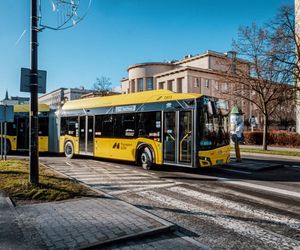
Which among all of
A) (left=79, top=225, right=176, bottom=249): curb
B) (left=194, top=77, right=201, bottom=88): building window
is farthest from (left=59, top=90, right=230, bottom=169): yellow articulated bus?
(left=194, top=77, right=201, bottom=88): building window

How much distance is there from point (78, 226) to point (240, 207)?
361 centimetres

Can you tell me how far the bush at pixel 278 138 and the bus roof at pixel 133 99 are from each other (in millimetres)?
18528

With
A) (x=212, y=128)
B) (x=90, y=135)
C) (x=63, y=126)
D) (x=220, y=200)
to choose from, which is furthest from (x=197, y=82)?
(x=220, y=200)

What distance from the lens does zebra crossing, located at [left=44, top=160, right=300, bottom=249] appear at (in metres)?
5.28

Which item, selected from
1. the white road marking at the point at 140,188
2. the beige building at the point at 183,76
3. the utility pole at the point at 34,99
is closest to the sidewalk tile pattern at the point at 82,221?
the white road marking at the point at 140,188

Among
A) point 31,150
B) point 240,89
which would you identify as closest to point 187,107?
point 31,150

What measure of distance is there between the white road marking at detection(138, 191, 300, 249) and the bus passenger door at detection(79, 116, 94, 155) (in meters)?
9.20

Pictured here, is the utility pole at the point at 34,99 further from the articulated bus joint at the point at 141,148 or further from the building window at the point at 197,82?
the building window at the point at 197,82

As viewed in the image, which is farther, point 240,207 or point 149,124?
point 149,124

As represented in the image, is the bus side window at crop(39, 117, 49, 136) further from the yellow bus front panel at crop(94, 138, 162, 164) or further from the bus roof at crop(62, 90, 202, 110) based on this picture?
the yellow bus front panel at crop(94, 138, 162, 164)

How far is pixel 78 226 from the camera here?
5.23 meters

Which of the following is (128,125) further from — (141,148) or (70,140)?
(70,140)

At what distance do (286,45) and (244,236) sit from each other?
17624 mm

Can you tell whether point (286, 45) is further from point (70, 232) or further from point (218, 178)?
point (70, 232)
